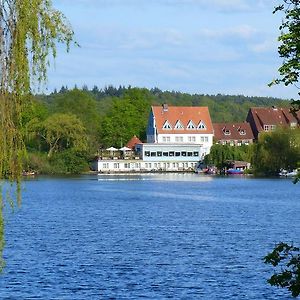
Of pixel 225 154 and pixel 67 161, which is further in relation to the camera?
pixel 225 154

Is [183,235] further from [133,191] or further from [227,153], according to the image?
[227,153]

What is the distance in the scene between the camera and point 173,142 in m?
111

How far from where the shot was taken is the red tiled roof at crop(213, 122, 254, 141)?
116 metres

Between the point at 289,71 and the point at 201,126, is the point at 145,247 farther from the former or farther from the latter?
the point at 201,126

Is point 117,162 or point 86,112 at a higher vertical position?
point 86,112

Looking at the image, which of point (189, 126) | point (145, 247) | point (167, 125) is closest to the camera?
point (145, 247)

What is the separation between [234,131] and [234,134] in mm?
536

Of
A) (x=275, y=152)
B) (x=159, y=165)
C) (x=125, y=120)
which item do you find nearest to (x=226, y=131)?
(x=159, y=165)

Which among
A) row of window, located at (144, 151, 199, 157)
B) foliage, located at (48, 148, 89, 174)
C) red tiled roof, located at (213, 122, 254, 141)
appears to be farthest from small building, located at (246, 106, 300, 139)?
foliage, located at (48, 148, 89, 174)

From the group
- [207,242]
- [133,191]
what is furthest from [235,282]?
[133,191]

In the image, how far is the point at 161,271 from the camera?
23500 mm

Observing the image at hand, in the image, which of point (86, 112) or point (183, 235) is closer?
point (183, 235)

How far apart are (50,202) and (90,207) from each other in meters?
5.14

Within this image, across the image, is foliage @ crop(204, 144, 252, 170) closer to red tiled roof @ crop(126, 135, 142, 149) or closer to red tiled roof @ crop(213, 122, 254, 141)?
red tiled roof @ crop(126, 135, 142, 149)
